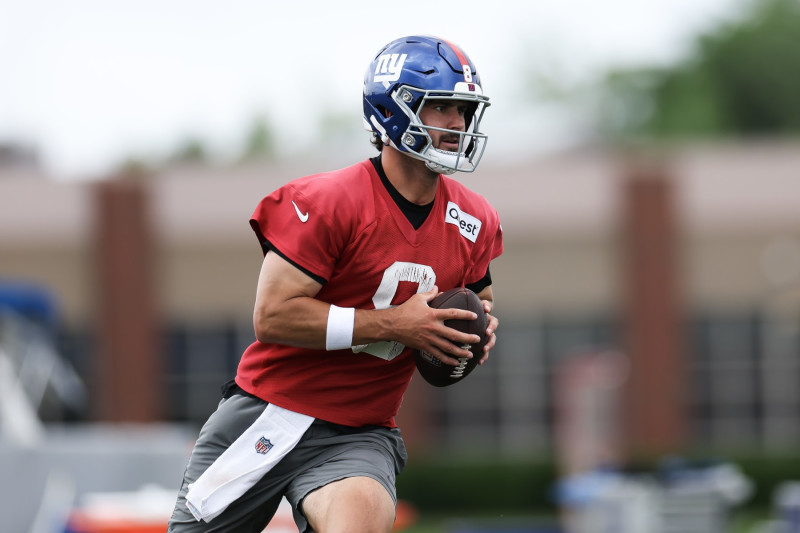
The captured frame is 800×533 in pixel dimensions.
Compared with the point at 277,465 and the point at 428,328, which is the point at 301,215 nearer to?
the point at 428,328

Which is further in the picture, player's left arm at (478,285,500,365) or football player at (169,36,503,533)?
player's left arm at (478,285,500,365)

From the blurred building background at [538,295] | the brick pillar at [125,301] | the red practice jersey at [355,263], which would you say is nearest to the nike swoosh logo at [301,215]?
the red practice jersey at [355,263]

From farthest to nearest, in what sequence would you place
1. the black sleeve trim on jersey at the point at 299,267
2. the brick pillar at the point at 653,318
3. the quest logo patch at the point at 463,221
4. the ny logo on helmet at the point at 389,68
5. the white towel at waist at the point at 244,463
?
the brick pillar at the point at 653,318 < the quest logo patch at the point at 463,221 < the ny logo on helmet at the point at 389,68 < the white towel at waist at the point at 244,463 < the black sleeve trim on jersey at the point at 299,267

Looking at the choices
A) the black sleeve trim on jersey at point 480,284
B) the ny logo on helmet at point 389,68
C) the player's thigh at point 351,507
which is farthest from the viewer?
the black sleeve trim on jersey at point 480,284

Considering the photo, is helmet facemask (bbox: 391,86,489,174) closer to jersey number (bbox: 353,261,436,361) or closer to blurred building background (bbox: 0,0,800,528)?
jersey number (bbox: 353,261,436,361)

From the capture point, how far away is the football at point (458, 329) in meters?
4.75

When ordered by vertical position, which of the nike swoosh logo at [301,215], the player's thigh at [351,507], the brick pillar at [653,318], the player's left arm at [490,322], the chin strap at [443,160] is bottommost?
the brick pillar at [653,318]

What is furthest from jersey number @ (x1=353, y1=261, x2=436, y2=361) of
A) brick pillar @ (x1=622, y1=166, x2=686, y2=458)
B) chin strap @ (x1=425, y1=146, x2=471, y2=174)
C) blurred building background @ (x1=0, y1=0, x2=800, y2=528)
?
brick pillar @ (x1=622, y1=166, x2=686, y2=458)

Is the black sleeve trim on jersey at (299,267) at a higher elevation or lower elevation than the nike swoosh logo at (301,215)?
lower

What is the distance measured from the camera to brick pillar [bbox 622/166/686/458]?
970 inches

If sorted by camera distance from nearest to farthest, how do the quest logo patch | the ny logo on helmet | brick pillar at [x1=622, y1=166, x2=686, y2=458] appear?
the ny logo on helmet < the quest logo patch < brick pillar at [x1=622, y1=166, x2=686, y2=458]

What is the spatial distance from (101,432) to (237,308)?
3753 mm

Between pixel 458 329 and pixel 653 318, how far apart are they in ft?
67.4

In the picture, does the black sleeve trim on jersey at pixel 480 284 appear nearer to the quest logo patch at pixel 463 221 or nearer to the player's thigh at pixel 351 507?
the quest logo patch at pixel 463 221
